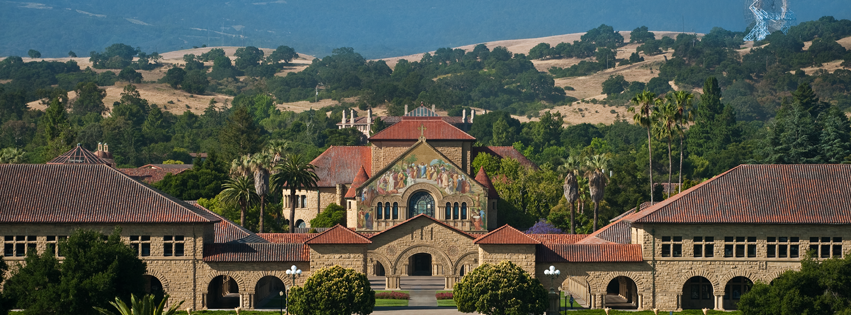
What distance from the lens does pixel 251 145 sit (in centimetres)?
14425

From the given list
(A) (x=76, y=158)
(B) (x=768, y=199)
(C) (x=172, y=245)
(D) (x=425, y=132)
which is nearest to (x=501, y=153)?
(D) (x=425, y=132)

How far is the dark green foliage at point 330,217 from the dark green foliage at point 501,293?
37.2 meters

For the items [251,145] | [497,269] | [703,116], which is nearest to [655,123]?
Result: [497,269]

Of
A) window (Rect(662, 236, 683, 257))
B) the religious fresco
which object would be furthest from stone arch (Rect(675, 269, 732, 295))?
the religious fresco

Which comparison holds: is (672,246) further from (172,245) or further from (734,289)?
(172,245)

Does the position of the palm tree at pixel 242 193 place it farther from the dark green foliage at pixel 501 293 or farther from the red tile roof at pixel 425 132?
the dark green foliage at pixel 501 293

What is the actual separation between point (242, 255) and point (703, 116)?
116 metres

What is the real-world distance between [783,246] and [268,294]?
30.2 meters

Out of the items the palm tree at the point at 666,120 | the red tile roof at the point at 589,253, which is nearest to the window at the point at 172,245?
the red tile roof at the point at 589,253

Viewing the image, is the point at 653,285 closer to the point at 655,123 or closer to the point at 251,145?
the point at 655,123

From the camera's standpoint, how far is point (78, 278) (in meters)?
54.5

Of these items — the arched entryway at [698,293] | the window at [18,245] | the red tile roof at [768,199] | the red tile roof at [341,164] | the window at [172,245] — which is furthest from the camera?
the red tile roof at [341,164]

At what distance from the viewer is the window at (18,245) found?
63.5 metres

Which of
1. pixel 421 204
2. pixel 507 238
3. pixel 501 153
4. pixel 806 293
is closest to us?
pixel 806 293
